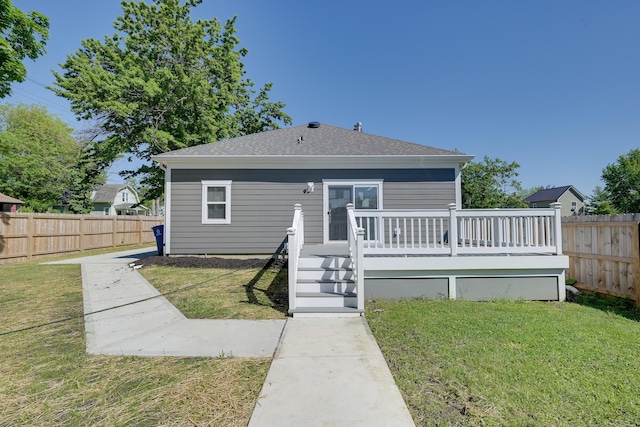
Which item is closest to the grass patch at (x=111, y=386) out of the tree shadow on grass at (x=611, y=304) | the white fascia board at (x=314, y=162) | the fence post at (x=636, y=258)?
the tree shadow on grass at (x=611, y=304)

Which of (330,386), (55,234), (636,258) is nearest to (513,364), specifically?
(330,386)

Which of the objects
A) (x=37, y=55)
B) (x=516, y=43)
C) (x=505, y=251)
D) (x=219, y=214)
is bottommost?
(x=505, y=251)

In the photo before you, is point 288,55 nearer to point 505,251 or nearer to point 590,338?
point 505,251

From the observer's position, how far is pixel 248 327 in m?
3.88

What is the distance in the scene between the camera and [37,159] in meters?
20.7

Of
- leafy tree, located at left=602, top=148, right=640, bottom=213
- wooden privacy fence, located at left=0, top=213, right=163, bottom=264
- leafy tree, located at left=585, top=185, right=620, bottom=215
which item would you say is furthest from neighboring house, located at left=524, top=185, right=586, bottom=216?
wooden privacy fence, located at left=0, top=213, right=163, bottom=264

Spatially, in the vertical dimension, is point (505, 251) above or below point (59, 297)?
above

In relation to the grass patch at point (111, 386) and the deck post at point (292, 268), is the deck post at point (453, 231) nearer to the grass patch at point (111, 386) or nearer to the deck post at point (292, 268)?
the deck post at point (292, 268)

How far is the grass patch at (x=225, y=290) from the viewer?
4.54m

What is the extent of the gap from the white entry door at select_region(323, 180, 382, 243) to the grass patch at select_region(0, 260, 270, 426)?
6.05 meters

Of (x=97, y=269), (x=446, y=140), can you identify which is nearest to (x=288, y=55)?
(x=97, y=269)

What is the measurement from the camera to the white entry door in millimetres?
8750

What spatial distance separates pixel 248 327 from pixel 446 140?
86.0 ft

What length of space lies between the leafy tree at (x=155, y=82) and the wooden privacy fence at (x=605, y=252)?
52.3ft
